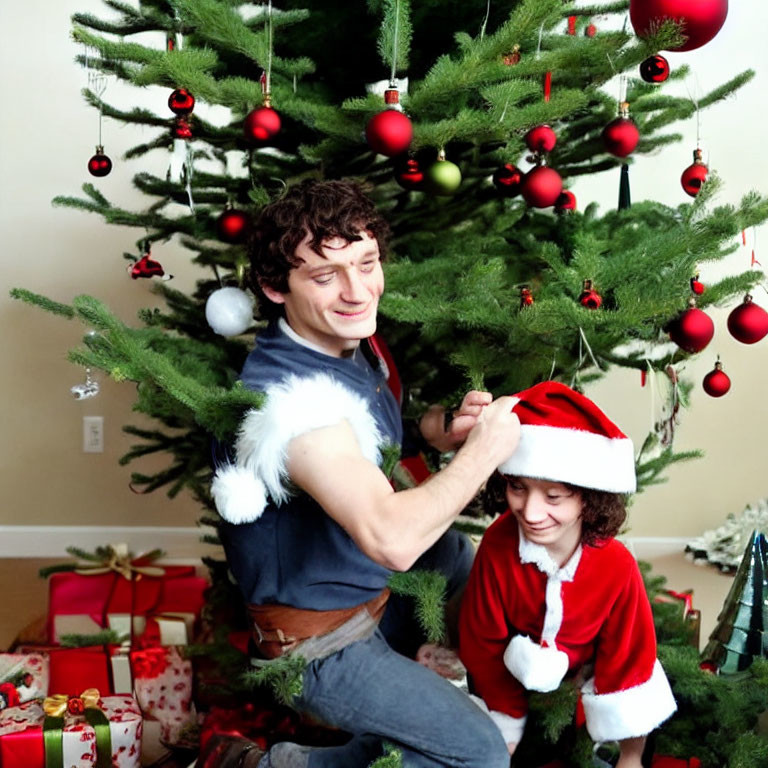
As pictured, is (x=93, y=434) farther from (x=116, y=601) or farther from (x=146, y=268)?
(x=146, y=268)

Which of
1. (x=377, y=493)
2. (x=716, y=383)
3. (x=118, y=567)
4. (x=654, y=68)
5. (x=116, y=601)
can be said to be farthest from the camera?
(x=118, y=567)

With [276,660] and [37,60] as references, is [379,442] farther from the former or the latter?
[37,60]

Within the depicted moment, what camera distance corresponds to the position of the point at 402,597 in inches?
68.4

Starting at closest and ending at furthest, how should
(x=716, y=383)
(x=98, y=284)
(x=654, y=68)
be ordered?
(x=654, y=68), (x=716, y=383), (x=98, y=284)

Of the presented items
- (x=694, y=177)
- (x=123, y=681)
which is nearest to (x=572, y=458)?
(x=694, y=177)

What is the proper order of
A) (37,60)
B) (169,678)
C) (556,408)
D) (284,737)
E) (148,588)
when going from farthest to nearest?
1. (37,60)
2. (148,588)
3. (169,678)
4. (284,737)
5. (556,408)

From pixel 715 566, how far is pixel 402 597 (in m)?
1.75

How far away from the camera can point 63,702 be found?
1.87m

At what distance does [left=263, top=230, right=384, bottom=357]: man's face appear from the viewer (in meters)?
1.45

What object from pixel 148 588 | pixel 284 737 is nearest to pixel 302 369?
pixel 284 737

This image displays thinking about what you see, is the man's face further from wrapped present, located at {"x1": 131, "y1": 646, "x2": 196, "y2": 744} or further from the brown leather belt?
wrapped present, located at {"x1": 131, "y1": 646, "x2": 196, "y2": 744}

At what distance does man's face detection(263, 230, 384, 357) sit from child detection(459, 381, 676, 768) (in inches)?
11.5

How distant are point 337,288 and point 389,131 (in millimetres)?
259

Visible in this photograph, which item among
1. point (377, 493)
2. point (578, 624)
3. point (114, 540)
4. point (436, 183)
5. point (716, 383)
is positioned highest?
point (436, 183)
